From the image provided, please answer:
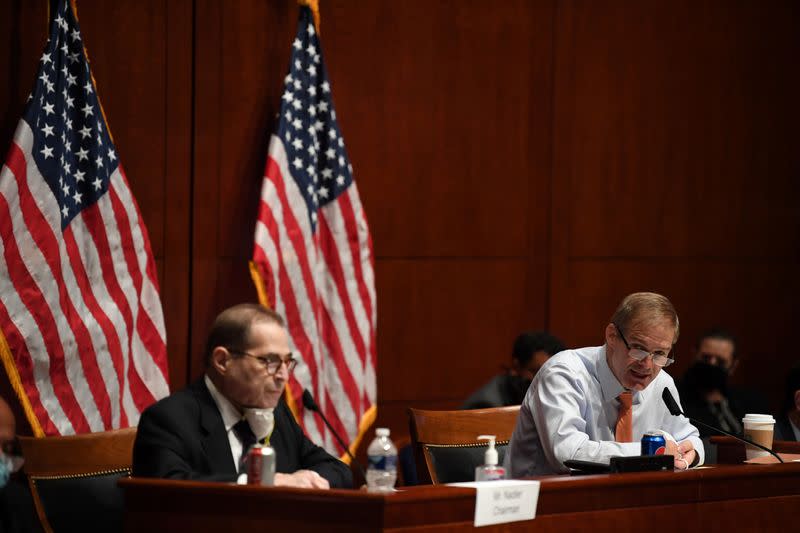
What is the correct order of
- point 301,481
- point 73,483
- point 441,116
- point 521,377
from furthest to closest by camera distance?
point 441,116 → point 521,377 → point 73,483 → point 301,481

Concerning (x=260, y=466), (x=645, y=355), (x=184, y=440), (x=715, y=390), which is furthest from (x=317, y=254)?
(x=260, y=466)

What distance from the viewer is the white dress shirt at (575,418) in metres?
3.86

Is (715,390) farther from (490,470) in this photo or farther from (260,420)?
(260,420)

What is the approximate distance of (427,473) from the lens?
14.2 feet

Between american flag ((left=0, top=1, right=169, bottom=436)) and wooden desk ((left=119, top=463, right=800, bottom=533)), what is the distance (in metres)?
2.25

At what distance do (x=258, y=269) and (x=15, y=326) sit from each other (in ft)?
3.95

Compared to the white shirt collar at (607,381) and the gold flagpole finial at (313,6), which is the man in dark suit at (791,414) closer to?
the white shirt collar at (607,381)

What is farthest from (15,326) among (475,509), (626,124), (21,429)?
(626,124)

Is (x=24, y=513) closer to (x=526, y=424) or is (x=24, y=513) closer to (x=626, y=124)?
(x=526, y=424)

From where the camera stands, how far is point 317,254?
617 centimetres

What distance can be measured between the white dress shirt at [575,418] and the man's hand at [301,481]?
0.95m

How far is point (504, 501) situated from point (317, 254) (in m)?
3.23

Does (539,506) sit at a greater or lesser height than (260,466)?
lesser

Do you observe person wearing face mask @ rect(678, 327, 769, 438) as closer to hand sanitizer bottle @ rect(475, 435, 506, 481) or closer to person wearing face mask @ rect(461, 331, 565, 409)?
person wearing face mask @ rect(461, 331, 565, 409)
